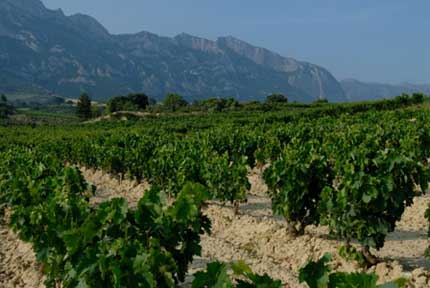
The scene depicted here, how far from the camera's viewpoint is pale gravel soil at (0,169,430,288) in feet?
35.6

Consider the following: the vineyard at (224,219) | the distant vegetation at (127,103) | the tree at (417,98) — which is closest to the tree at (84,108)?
the distant vegetation at (127,103)

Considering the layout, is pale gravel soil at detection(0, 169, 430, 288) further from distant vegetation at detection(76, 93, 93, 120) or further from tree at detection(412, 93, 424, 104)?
distant vegetation at detection(76, 93, 93, 120)

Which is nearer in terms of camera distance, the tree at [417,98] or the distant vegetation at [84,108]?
the tree at [417,98]

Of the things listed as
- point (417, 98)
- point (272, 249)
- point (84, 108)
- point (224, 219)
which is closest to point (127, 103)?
point (84, 108)

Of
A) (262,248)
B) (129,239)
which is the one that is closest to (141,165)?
(262,248)

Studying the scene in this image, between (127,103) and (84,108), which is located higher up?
(127,103)

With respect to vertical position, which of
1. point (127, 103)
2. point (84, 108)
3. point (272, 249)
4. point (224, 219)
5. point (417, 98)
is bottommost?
point (84, 108)

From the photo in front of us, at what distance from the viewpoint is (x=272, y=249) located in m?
13.1

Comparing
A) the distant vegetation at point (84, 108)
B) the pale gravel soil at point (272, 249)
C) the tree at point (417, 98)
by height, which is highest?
the tree at point (417, 98)

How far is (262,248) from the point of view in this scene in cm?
1327

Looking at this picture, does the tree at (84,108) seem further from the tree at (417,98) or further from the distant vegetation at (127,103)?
the tree at (417,98)

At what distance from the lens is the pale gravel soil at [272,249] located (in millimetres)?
10836

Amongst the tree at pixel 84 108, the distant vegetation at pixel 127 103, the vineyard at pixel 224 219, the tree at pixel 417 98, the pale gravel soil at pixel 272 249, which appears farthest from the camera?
the tree at pixel 84 108

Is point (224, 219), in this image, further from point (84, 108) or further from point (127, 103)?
point (127, 103)
